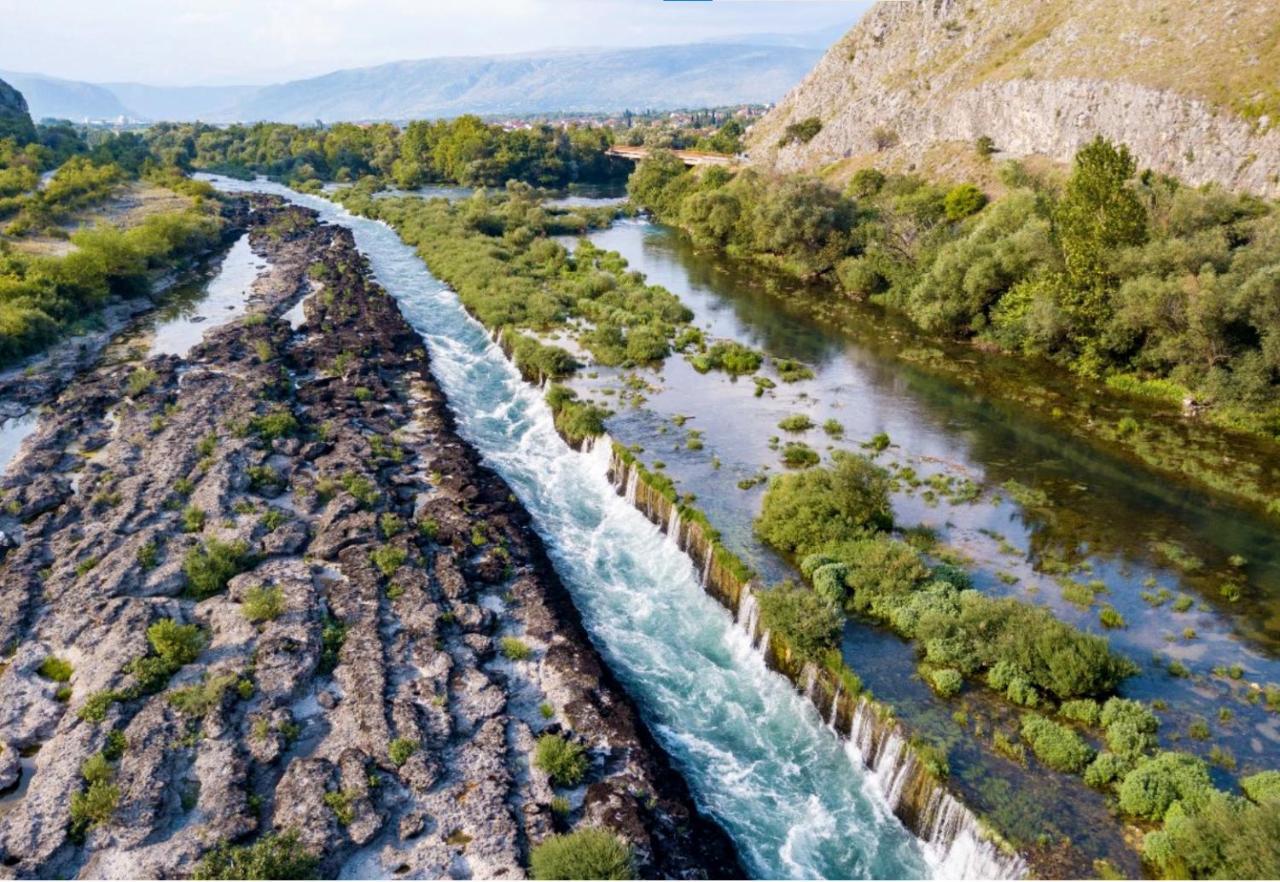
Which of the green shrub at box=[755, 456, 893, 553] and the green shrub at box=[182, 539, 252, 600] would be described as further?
the green shrub at box=[755, 456, 893, 553]

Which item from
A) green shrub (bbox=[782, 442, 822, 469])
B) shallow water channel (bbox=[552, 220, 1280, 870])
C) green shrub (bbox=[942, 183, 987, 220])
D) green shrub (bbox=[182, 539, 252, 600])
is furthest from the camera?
green shrub (bbox=[942, 183, 987, 220])

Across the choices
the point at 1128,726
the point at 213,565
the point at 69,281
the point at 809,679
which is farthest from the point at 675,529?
the point at 69,281

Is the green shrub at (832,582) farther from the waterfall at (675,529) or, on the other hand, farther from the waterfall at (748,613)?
the waterfall at (675,529)

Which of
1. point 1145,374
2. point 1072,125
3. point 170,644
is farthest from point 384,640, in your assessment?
point 1072,125

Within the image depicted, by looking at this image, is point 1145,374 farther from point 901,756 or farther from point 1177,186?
point 901,756

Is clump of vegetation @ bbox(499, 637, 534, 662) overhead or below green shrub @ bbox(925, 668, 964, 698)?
below

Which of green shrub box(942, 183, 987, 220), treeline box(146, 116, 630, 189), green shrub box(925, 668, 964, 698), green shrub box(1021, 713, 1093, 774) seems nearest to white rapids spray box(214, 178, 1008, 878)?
green shrub box(925, 668, 964, 698)

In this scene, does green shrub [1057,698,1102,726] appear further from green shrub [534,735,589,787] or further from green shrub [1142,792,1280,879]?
green shrub [534,735,589,787]

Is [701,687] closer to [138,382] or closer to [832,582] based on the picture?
[832,582]
